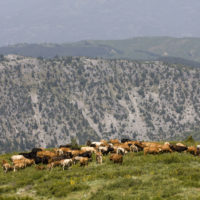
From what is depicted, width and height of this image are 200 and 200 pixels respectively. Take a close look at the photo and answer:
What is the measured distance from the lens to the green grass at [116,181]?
22500 mm

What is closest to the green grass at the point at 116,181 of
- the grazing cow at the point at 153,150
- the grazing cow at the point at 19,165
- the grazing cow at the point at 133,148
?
the grazing cow at the point at 19,165

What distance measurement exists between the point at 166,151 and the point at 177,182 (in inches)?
454

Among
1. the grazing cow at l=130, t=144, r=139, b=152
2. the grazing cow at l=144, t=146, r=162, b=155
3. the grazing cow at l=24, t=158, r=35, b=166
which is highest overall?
the grazing cow at l=144, t=146, r=162, b=155

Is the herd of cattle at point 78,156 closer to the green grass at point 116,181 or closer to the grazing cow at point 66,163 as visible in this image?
the grazing cow at point 66,163

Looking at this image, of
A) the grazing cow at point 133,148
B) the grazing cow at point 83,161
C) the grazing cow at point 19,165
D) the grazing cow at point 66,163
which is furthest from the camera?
the grazing cow at point 133,148

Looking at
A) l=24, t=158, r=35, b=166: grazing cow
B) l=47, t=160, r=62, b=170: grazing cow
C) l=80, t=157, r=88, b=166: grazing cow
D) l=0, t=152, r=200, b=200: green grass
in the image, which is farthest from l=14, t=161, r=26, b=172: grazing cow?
l=80, t=157, r=88, b=166: grazing cow

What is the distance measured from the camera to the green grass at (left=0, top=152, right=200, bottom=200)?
22500 mm

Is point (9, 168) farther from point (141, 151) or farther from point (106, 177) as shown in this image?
point (141, 151)

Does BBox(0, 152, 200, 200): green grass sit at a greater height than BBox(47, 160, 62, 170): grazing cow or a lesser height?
greater

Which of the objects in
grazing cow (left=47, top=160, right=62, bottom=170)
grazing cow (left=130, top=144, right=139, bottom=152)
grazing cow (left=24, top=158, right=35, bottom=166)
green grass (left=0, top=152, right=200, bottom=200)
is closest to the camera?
green grass (left=0, top=152, right=200, bottom=200)

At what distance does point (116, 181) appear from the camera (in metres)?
25.4

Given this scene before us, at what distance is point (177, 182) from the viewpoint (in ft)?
79.8

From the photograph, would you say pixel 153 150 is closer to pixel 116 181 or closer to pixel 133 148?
pixel 133 148

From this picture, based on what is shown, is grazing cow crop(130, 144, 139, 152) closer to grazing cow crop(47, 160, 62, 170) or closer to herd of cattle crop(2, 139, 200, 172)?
herd of cattle crop(2, 139, 200, 172)
